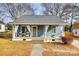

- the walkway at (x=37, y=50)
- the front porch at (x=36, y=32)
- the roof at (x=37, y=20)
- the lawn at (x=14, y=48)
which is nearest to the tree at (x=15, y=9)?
the roof at (x=37, y=20)

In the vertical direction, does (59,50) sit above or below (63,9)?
below

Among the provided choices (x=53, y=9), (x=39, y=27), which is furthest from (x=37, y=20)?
(x=53, y=9)

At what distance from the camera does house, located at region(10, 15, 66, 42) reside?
6.30 metres

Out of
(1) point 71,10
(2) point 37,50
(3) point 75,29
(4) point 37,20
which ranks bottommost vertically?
(2) point 37,50

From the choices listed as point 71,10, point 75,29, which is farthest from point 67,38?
point 71,10

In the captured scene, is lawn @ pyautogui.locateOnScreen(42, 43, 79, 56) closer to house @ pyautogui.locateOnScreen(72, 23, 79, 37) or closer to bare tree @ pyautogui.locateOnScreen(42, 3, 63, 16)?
house @ pyautogui.locateOnScreen(72, 23, 79, 37)

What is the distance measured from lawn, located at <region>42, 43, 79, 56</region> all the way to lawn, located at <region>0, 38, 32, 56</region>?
0.23 m

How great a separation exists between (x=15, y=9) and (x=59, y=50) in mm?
803

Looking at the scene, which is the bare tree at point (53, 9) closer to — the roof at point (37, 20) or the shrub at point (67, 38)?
the roof at point (37, 20)

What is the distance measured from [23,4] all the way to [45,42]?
23.2 inches

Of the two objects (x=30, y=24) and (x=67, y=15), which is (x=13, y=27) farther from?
(x=67, y=15)

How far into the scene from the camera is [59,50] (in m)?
6.30

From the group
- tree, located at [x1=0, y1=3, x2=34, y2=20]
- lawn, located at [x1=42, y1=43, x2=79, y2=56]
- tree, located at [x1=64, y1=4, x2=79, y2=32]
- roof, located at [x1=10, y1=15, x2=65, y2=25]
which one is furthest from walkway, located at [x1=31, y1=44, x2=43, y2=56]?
tree, located at [x1=64, y1=4, x2=79, y2=32]

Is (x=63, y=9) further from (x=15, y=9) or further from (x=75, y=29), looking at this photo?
(x=15, y=9)
